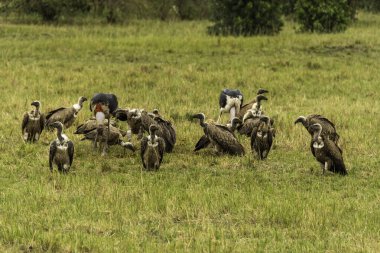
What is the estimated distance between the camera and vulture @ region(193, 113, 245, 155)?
39.5ft

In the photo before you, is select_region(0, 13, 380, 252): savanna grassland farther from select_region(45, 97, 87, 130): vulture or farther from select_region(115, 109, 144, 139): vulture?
select_region(115, 109, 144, 139): vulture

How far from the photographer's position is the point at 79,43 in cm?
2655

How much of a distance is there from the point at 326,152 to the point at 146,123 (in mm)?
3601

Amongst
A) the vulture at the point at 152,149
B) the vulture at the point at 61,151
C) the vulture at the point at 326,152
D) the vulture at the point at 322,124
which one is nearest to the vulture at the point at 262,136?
the vulture at the point at 322,124

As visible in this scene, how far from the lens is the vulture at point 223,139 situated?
12047 mm

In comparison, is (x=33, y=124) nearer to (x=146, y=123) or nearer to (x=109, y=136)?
(x=109, y=136)

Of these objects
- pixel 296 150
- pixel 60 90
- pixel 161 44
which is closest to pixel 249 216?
pixel 296 150

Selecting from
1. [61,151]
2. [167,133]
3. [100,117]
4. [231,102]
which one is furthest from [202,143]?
[61,151]

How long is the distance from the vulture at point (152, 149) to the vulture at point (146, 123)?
1300 mm

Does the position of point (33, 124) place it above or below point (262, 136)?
below

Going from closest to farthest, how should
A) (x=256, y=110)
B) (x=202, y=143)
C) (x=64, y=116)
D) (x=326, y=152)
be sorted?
(x=326, y=152), (x=202, y=143), (x=64, y=116), (x=256, y=110)

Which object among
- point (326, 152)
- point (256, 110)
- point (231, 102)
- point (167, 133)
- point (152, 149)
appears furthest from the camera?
point (231, 102)

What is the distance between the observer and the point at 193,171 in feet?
37.1

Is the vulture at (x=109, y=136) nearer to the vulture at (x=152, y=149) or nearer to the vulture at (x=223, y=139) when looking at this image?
the vulture at (x=152, y=149)
